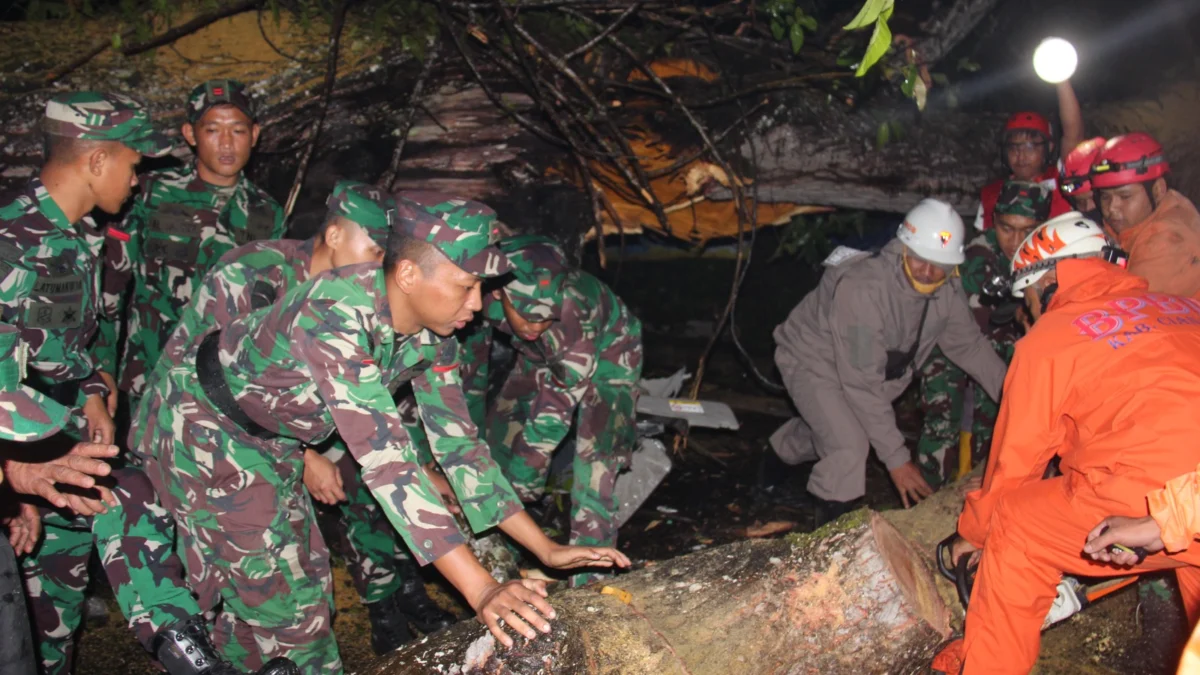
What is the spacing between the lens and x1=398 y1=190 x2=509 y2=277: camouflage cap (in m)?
2.23

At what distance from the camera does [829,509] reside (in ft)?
14.3

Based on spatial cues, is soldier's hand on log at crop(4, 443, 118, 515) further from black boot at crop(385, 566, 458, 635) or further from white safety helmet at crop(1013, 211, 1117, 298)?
white safety helmet at crop(1013, 211, 1117, 298)

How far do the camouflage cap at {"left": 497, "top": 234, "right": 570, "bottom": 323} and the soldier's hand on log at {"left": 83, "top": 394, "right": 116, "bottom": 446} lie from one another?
1617 millimetres

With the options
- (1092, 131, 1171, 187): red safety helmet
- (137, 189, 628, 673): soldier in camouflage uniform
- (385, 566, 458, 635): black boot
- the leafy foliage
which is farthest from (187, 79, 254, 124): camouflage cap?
(1092, 131, 1171, 187): red safety helmet

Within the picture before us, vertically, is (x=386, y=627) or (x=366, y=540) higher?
(x=366, y=540)

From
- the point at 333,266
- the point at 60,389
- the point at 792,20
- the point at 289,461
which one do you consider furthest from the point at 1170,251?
the point at 60,389

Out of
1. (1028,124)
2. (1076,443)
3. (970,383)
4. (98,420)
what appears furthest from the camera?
(1028,124)

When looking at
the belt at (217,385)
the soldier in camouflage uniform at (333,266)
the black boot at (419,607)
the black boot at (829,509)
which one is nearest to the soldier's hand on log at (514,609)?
the belt at (217,385)

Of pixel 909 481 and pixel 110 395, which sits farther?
pixel 909 481

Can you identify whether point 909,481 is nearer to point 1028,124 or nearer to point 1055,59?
point 1028,124

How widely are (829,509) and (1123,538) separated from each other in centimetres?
208

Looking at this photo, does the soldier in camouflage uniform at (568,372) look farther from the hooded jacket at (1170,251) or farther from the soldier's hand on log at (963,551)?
the hooded jacket at (1170,251)

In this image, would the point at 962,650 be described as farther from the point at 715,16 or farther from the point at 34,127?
the point at 34,127

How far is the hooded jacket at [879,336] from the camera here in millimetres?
4207
